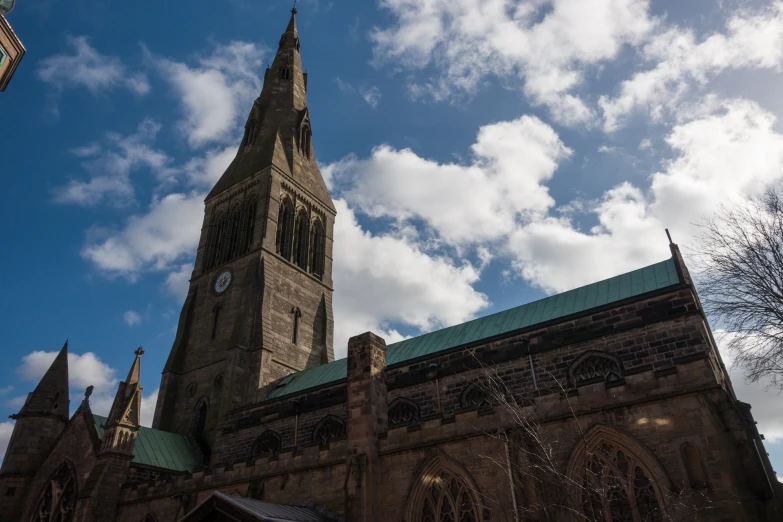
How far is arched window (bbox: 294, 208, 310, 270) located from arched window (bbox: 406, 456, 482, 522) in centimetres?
2486

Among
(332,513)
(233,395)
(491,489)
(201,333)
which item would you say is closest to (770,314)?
(491,489)

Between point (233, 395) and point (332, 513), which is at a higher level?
point (233, 395)

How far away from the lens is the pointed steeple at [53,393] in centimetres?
2581

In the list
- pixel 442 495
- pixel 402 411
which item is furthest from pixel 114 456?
pixel 442 495

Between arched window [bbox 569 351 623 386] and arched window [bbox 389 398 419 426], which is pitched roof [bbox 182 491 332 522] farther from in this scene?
arched window [bbox 569 351 623 386]

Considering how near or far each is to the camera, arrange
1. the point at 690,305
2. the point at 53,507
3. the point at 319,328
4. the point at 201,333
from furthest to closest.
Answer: the point at 319,328 → the point at 201,333 → the point at 53,507 → the point at 690,305

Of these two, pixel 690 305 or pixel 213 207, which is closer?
pixel 690 305

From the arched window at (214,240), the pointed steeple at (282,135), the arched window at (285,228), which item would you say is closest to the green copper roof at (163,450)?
the arched window at (214,240)

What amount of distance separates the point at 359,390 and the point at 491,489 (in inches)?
184

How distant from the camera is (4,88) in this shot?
12.2 meters

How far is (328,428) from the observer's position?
2306cm

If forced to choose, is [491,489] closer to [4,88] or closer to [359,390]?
[359,390]

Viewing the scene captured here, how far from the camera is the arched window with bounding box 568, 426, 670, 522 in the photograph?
36.3 feet

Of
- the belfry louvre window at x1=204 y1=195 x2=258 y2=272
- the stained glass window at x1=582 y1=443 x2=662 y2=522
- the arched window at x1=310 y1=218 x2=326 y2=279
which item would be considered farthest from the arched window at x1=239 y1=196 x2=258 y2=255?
the stained glass window at x1=582 y1=443 x2=662 y2=522
